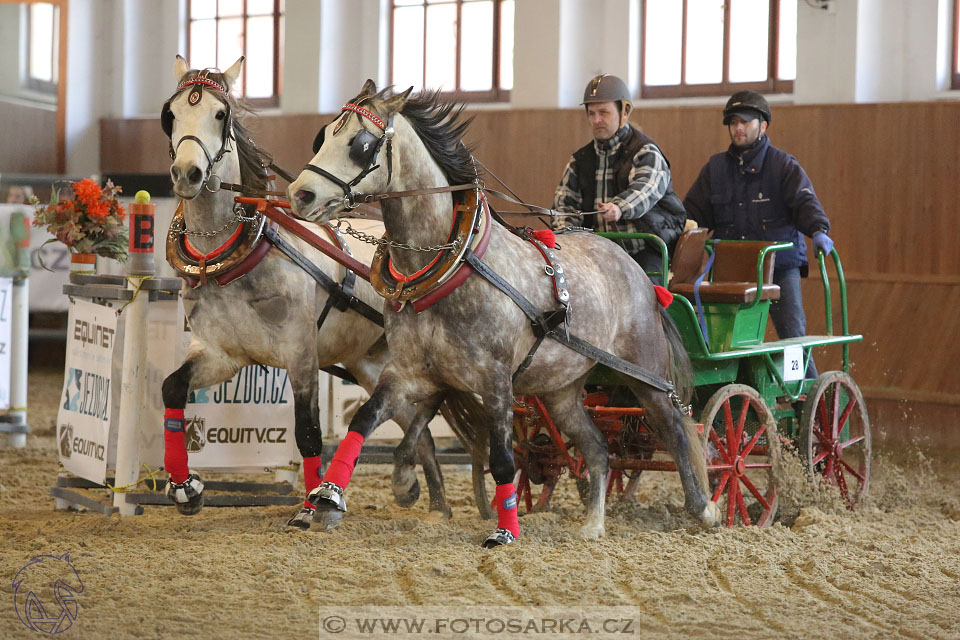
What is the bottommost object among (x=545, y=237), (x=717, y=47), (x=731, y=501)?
(x=731, y=501)

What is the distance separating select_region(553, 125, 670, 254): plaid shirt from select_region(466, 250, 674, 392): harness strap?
2.43 feet

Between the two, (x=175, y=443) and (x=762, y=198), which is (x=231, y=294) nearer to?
(x=175, y=443)

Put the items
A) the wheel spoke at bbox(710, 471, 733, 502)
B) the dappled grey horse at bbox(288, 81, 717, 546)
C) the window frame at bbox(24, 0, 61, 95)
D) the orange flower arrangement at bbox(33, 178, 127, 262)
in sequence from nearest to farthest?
the dappled grey horse at bbox(288, 81, 717, 546), the wheel spoke at bbox(710, 471, 733, 502), the orange flower arrangement at bbox(33, 178, 127, 262), the window frame at bbox(24, 0, 61, 95)

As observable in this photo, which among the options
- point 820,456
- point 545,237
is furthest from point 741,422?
point 545,237

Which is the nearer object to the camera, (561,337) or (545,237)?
(561,337)

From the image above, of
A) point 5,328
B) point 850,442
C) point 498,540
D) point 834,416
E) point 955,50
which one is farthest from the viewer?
point 955,50

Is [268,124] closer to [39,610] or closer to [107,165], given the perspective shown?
[107,165]

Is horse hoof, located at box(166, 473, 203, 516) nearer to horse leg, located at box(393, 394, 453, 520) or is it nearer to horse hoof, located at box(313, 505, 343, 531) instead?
horse leg, located at box(393, 394, 453, 520)

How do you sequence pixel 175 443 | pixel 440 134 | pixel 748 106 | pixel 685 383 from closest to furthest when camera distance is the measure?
pixel 440 134
pixel 175 443
pixel 685 383
pixel 748 106

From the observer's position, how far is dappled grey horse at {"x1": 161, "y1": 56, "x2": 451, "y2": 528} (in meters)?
4.61

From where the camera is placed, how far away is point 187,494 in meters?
4.79

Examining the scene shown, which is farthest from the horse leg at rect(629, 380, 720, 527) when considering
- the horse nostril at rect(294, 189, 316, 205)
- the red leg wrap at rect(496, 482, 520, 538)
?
the horse nostril at rect(294, 189, 316, 205)

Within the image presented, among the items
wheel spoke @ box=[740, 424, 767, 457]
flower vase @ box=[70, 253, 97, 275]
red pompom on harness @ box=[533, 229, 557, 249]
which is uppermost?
red pompom on harness @ box=[533, 229, 557, 249]

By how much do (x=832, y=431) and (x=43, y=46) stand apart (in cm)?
1054
